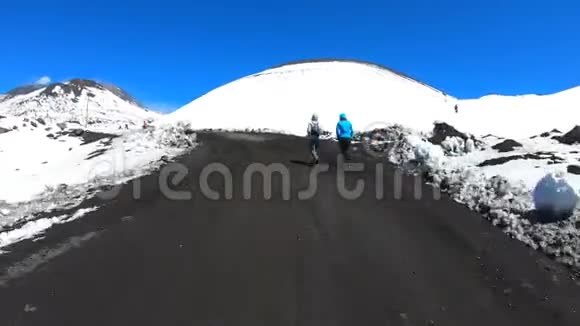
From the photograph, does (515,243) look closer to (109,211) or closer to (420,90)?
(109,211)

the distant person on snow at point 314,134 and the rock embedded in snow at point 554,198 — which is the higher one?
the distant person on snow at point 314,134

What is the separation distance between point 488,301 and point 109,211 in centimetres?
875

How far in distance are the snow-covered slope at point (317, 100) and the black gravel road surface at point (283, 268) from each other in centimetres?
2801

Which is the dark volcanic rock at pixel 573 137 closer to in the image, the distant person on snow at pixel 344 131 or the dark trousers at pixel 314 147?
the distant person on snow at pixel 344 131

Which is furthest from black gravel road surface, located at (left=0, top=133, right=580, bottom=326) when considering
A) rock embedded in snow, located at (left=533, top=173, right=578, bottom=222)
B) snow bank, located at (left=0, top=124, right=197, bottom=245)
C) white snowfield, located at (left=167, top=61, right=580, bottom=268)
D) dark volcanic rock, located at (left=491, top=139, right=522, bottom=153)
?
dark volcanic rock, located at (left=491, top=139, right=522, bottom=153)

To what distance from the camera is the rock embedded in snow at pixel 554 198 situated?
30.6 ft

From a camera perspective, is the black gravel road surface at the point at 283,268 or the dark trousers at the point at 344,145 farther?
the dark trousers at the point at 344,145

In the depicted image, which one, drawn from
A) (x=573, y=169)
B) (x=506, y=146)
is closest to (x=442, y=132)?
(x=506, y=146)

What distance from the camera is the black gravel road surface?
273 inches

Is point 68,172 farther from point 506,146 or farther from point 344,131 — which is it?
point 506,146

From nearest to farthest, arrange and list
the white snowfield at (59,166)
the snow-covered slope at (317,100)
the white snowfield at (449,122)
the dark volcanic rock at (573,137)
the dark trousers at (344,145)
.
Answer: the white snowfield at (449,122) → the white snowfield at (59,166) → the dark trousers at (344,145) → the dark volcanic rock at (573,137) → the snow-covered slope at (317,100)

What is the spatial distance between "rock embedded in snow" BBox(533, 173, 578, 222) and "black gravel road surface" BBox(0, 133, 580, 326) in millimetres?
988

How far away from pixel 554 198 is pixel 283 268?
5.53 m

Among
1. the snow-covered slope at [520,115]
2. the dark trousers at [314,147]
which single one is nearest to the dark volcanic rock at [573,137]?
the dark trousers at [314,147]
